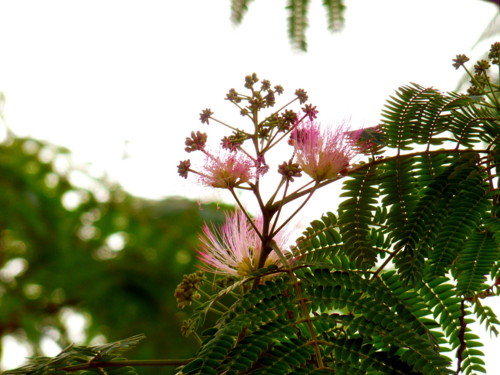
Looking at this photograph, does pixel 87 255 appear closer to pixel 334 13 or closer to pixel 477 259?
pixel 334 13

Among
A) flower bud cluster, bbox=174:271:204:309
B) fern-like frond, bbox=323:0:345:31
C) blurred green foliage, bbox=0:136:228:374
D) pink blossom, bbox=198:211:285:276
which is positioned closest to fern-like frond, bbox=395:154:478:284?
pink blossom, bbox=198:211:285:276

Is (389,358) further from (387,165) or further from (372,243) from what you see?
(387,165)

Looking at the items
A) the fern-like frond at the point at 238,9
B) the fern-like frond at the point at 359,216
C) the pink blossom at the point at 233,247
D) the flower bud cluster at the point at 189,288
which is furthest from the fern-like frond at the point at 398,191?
the fern-like frond at the point at 238,9

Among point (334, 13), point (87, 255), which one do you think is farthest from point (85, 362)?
point (87, 255)

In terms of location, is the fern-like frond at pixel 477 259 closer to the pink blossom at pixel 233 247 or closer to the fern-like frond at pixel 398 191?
the fern-like frond at pixel 398 191

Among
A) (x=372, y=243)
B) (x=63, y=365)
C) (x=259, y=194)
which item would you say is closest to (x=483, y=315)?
(x=372, y=243)
